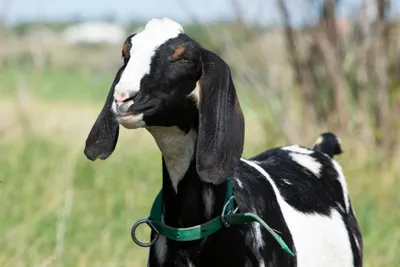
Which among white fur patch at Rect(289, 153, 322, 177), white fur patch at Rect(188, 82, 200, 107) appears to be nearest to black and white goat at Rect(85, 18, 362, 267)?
white fur patch at Rect(188, 82, 200, 107)

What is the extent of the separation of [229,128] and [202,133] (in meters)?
0.11

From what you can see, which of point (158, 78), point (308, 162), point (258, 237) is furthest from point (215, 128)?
point (308, 162)

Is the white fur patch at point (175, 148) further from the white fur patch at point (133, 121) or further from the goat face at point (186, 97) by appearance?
the white fur patch at point (133, 121)

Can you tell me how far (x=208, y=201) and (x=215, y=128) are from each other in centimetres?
41

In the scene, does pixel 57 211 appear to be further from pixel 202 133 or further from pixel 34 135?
pixel 202 133

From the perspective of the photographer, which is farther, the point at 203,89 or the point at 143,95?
the point at 203,89

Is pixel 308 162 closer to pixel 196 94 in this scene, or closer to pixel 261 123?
pixel 196 94

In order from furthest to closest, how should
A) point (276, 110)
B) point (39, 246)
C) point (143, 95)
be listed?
1. point (276, 110)
2. point (39, 246)
3. point (143, 95)

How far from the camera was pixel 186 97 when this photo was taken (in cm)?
333

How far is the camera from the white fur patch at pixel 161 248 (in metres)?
3.64

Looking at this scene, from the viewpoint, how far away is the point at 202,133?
3.36 metres

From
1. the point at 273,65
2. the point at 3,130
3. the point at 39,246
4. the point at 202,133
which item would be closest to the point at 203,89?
the point at 202,133

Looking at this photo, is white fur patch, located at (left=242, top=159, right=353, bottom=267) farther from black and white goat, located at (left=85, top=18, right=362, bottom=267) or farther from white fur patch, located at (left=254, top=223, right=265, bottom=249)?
white fur patch, located at (left=254, top=223, right=265, bottom=249)

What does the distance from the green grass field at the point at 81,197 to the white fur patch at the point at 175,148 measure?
142 cm
